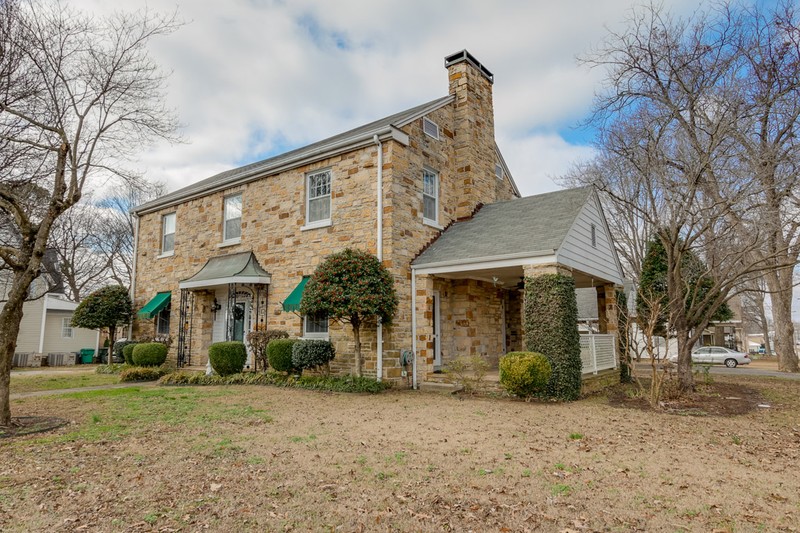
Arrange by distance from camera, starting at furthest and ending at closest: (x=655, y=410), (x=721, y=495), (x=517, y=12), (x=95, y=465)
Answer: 1. (x=517, y=12)
2. (x=655, y=410)
3. (x=95, y=465)
4. (x=721, y=495)

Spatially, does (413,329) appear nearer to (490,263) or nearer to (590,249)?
(490,263)

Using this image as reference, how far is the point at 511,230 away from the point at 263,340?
7238 millimetres

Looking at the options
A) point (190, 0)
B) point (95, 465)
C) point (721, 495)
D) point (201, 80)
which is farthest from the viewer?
point (201, 80)

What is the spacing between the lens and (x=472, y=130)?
1434 cm

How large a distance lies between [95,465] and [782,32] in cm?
1506

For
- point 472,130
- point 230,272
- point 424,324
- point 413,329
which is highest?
point 472,130

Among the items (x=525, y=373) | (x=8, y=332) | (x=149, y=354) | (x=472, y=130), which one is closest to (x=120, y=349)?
(x=149, y=354)

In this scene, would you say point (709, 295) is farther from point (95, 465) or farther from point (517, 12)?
point (95, 465)

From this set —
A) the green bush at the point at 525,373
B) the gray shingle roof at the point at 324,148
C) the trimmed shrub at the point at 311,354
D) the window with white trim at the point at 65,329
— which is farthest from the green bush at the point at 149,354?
the window with white trim at the point at 65,329

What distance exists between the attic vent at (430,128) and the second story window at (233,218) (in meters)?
6.60

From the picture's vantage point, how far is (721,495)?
4.24 metres

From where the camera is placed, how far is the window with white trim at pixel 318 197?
1290 cm

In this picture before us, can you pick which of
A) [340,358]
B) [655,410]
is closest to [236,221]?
[340,358]

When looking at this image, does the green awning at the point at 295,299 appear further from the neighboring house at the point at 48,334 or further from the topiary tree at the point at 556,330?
the neighboring house at the point at 48,334
